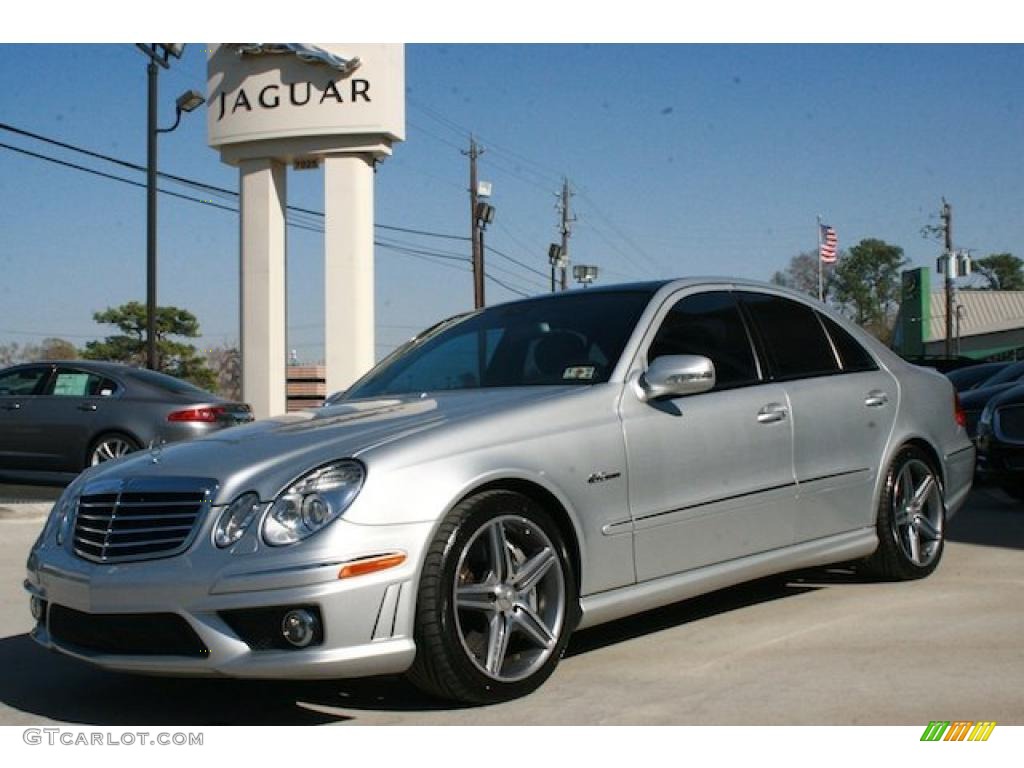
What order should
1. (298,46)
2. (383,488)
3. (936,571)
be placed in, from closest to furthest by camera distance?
(383,488)
(936,571)
(298,46)

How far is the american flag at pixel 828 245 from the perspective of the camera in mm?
51188

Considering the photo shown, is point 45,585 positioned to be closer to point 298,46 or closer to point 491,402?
point 491,402

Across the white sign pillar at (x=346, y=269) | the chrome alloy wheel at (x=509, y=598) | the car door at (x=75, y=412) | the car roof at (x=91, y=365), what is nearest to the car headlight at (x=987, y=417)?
the chrome alloy wheel at (x=509, y=598)

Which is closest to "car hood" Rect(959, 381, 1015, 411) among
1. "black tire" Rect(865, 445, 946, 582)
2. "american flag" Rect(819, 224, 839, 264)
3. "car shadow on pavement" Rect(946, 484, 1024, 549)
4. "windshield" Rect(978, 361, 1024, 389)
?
"windshield" Rect(978, 361, 1024, 389)

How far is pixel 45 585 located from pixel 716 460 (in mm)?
2648

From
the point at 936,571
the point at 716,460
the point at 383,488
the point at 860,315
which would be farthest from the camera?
the point at 860,315

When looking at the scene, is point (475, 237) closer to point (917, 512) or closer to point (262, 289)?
point (262, 289)

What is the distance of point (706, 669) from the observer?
186 inches

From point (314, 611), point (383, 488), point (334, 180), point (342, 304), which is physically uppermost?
point (334, 180)

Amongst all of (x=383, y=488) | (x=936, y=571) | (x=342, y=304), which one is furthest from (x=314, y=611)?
(x=342, y=304)

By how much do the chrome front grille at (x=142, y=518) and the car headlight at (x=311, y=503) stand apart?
0.26m

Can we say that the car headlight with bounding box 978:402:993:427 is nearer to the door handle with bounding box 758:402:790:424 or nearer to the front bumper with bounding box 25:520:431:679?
the door handle with bounding box 758:402:790:424

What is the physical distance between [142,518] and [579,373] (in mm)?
1831

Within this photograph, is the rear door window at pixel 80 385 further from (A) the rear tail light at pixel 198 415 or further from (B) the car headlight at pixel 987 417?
(B) the car headlight at pixel 987 417
